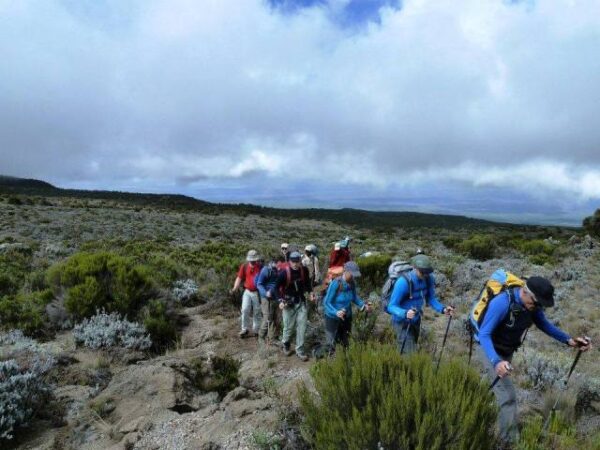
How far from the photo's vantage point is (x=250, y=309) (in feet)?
27.9

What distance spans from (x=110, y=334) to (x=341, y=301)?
3.98 meters

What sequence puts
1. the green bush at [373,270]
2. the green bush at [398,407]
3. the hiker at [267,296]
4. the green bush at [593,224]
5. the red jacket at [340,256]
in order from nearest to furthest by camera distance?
the green bush at [398,407], the hiker at [267,296], the red jacket at [340,256], the green bush at [373,270], the green bush at [593,224]

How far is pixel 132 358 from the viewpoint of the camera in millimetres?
7137

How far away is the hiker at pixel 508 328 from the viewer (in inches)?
148

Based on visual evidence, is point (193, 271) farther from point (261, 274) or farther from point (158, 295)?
point (261, 274)

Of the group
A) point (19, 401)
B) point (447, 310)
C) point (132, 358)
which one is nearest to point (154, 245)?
point (132, 358)

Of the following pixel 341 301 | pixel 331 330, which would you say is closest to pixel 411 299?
pixel 341 301

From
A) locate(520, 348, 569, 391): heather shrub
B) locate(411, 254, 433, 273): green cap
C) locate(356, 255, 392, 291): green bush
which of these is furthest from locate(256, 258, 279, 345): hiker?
locate(356, 255, 392, 291): green bush

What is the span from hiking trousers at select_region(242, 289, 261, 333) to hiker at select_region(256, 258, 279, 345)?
11 cm

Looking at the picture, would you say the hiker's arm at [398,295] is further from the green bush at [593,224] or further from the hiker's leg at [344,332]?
the green bush at [593,224]

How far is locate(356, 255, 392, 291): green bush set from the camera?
43.1 ft

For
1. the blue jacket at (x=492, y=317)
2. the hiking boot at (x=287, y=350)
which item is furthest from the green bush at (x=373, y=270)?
the blue jacket at (x=492, y=317)

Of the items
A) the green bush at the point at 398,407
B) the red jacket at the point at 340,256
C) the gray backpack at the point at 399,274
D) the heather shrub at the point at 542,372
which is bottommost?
the heather shrub at the point at 542,372

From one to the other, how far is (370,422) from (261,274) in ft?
15.4
